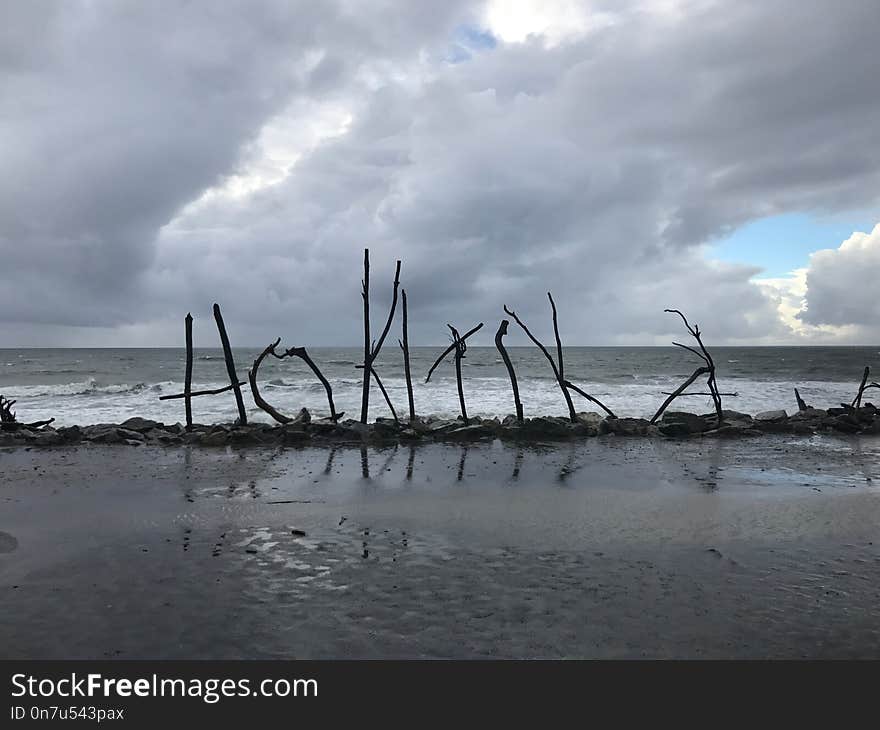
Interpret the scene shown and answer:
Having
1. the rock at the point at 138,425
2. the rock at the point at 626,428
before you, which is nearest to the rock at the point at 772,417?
the rock at the point at 626,428

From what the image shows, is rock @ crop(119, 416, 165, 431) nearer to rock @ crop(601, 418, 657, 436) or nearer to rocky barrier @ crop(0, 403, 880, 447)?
rocky barrier @ crop(0, 403, 880, 447)

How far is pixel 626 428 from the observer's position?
48.7ft

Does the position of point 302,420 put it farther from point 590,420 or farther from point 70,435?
point 590,420

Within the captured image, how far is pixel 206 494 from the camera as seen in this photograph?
29.0 feet

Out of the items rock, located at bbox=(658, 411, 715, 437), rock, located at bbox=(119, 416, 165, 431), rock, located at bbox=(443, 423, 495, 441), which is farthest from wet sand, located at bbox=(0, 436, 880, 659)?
rock, located at bbox=(658, 411, 715, 437)

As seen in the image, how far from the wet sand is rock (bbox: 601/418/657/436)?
4021 millimetres

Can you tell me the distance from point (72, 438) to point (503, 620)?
1225 cm

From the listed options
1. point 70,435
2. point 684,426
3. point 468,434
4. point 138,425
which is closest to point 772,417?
point 684,426

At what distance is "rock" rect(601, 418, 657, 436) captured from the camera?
14.8 m

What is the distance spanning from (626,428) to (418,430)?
4982mm

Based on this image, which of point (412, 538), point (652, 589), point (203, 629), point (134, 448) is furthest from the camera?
point (134, 448)

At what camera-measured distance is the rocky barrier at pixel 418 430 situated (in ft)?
44.3
